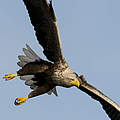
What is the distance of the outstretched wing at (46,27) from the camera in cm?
1135

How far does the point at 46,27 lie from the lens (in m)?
11.7

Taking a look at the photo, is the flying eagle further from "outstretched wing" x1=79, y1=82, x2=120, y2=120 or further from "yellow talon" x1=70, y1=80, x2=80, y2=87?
"outstretched wing" x1=79, y1=82, x2=120, y2=120

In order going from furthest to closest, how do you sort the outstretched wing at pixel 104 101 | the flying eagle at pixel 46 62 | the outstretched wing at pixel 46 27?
the outstretched wing at pixel 104 101
the flying eagle at pixel 46 62
the outstretched wing at pixel 46 27

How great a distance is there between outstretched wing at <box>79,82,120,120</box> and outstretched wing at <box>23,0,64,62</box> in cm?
146

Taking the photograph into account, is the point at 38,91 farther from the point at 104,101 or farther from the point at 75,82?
the point at 104,101

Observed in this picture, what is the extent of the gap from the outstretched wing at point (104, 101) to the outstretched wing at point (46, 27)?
1461 millimetres

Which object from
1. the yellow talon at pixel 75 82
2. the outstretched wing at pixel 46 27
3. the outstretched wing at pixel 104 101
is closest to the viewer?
the outstretched wing at pixel 46 27

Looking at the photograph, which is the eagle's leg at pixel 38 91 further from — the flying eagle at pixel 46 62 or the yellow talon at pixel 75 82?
the yellow talon at pixel 75 82

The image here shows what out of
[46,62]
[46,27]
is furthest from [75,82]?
[46,27]

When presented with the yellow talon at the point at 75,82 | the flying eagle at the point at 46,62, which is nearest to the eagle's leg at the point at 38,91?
the flying eagle at the point at 46,62

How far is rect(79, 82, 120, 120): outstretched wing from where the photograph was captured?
1283cm

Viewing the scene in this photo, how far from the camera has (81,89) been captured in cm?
1302

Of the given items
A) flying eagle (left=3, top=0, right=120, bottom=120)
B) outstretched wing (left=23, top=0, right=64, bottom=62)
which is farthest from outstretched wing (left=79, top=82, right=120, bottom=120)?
outstretched wing (left=23, top=0, right=64, bottom=62)

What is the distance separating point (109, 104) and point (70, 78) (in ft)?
6.77
